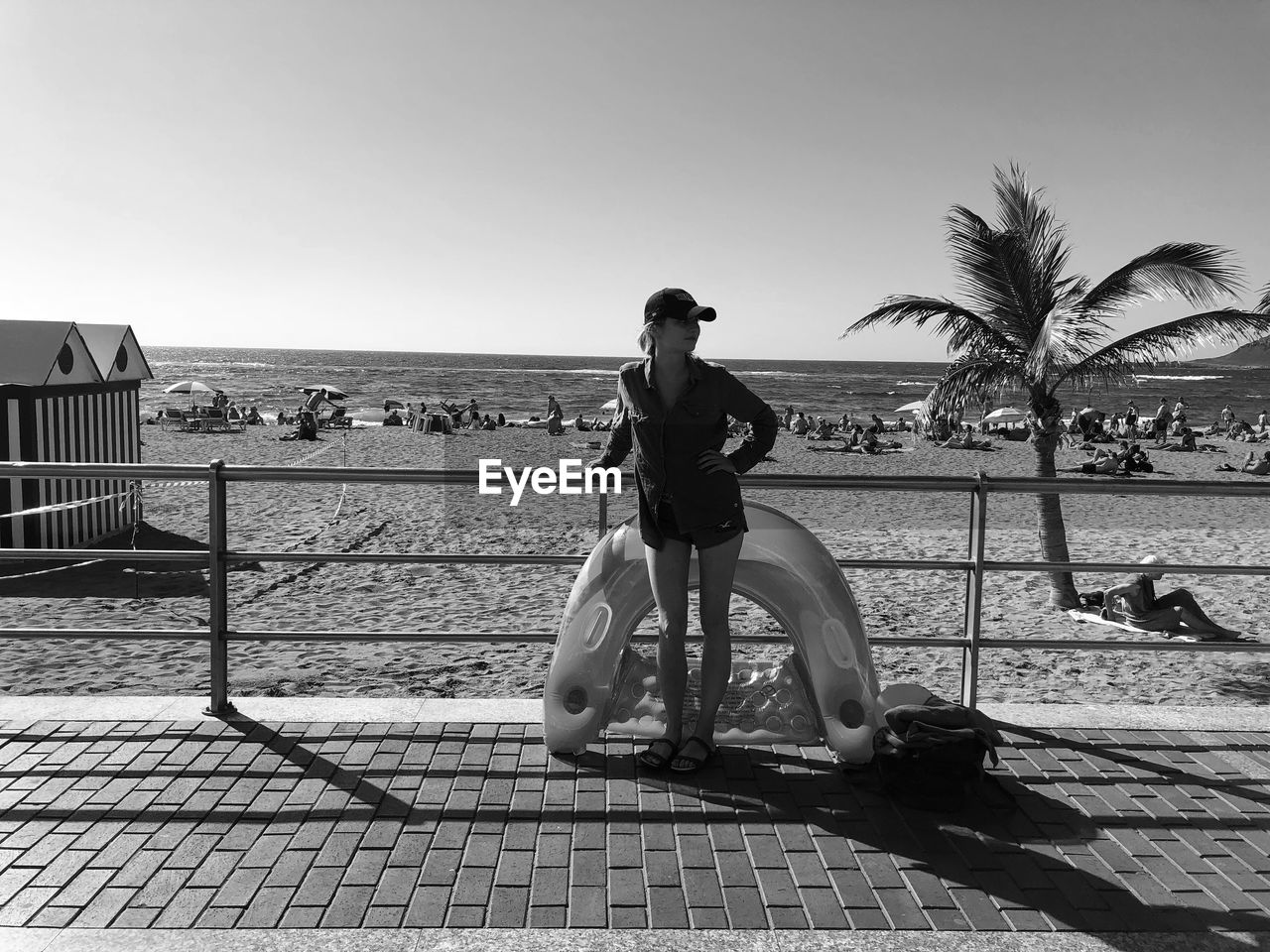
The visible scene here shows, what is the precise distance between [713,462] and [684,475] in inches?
4.7

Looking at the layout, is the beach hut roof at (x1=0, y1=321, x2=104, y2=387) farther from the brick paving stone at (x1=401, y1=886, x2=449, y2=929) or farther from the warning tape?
the brick paving stone at (x1=401, y1=886, x2=449, y2=929)

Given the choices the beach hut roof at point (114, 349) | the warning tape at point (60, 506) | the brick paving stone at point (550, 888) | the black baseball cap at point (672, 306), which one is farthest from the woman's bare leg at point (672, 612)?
the beach hut roof at point (114, 349)

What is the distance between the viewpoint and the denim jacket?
11.5 feet

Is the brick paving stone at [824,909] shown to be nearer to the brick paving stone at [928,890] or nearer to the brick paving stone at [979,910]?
the brick paving stone at [928,890]

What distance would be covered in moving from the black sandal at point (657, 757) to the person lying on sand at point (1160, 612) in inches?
257

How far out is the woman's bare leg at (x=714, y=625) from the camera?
11.8 ft

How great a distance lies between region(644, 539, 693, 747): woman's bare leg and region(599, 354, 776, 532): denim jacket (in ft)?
0.52

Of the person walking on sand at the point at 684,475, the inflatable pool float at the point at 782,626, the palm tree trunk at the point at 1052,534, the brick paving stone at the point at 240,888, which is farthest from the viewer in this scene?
the palm tree trunk at the point at 1052,534

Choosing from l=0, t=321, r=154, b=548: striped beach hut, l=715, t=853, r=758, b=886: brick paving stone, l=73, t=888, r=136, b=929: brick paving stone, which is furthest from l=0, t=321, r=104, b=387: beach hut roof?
l=715, t=853, r=758, b=886: brick paving stone

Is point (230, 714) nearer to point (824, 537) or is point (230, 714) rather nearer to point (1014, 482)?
point (1014, 482)

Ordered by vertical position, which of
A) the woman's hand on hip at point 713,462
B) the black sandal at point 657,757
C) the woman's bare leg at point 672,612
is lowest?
the black sandal at point 657,757

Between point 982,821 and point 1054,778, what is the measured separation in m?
0.53

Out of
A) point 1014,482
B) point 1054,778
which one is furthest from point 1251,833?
point 1014,482

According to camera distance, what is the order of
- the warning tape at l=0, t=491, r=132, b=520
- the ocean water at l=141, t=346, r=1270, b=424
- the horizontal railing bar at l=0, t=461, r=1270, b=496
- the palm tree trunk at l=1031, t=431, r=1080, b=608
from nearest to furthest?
the horizontal railing bar at l=0, t=461, r=1270, b=496, the warning tape at l=0, t=491, r=132, b=520, the palm tree trunk at l=1031, t=431, r=1080, b=608, the ocean water at l=141, t=346, r=1270, b=424
